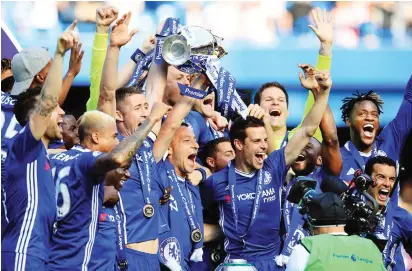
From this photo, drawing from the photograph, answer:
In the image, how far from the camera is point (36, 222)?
26.7ft

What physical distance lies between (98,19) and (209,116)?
1672 millimetres

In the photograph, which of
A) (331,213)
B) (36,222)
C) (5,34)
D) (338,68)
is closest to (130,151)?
(36,222)

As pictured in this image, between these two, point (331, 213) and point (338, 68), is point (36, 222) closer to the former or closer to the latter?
point (331, 213)

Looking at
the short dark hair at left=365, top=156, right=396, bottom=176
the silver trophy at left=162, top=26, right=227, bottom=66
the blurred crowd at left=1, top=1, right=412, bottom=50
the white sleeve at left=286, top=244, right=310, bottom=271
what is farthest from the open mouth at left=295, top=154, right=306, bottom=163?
the white sleeve at left=286, top=244, right=310, bottom=271

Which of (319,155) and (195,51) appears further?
(319,155)

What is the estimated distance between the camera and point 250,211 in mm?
9953

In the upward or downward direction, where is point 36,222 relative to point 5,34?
downward

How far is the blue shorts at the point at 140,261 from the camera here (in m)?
9.28

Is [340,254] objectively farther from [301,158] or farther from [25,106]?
[301,158]

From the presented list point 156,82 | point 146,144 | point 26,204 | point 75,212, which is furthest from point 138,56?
point 26,204

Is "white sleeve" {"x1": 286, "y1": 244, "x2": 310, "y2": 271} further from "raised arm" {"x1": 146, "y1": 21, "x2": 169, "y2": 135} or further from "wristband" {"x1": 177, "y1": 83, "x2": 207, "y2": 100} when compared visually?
"raised arm" {"x1": 146, "y1": 21, "x2": 169, "y2": 135}

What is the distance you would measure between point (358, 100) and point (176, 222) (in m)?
2.31

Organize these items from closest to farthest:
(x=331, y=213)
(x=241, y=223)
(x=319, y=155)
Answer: (x=331, y=213) → (x=241, y=223) → (x=319, y=155)

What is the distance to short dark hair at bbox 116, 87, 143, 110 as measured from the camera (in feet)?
31.6
